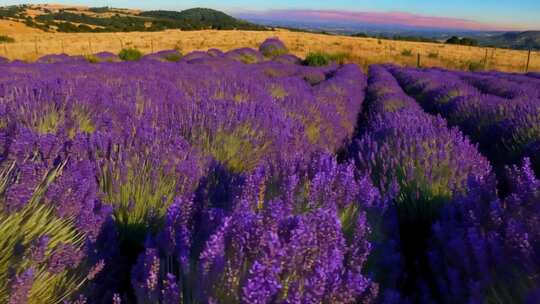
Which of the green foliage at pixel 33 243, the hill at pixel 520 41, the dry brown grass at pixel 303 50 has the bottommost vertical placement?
the dry brown grass at pixel 303 50

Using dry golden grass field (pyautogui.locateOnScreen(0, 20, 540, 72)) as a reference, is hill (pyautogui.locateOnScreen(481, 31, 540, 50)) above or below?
above

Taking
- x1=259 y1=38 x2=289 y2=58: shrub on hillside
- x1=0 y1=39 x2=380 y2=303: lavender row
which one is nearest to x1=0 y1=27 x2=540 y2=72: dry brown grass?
x1=259 y1=38 x2=289 y2=58: shrub on hillside

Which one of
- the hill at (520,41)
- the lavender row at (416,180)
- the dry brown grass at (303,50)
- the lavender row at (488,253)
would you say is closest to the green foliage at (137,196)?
the lavender row at (416,180)

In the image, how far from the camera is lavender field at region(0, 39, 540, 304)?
127cm

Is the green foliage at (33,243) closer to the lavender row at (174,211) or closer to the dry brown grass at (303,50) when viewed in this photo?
the lavender row at (174,211)

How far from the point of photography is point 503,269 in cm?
136

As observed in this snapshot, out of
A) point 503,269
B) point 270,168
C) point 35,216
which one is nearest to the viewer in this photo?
point 503,269

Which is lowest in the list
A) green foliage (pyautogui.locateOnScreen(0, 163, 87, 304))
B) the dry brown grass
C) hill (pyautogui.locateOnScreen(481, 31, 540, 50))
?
the dry brown grass

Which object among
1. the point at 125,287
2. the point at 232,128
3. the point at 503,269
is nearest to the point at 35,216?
the point at 125,287

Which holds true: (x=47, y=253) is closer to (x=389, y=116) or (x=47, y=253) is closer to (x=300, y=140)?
(x=300, y=140)

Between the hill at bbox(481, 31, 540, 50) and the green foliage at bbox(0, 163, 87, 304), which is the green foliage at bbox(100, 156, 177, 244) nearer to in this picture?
the green foliage at bbox(0, 163, 87, 304)

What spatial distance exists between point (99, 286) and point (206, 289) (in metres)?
0.58

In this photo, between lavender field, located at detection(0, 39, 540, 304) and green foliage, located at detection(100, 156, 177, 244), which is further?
green foliage, located at detection(100, 156, 177, 244)

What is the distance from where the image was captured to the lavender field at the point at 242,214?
1.27 m
